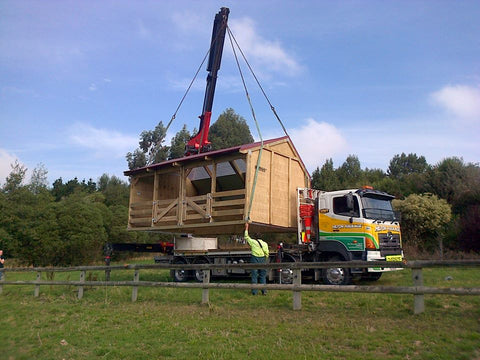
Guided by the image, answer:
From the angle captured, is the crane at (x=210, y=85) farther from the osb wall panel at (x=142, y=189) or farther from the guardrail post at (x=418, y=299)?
the guardrail post at (x=418, y=299)

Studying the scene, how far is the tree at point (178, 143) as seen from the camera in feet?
179

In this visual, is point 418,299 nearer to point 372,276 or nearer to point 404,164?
point 372,276

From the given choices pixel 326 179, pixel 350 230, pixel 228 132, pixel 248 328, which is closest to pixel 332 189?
pixel 326 179

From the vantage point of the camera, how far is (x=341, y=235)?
500 inches

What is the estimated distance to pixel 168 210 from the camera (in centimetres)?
1488

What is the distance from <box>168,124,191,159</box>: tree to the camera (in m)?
54.6

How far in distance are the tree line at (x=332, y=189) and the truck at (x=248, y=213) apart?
4.31 m

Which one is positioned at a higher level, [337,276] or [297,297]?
[337,276]

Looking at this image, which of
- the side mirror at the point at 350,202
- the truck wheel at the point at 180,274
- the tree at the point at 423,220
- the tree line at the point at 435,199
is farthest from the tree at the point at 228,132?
the side mirror at the point at 350,202

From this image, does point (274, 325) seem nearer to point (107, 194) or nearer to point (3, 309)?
point (3, 309)

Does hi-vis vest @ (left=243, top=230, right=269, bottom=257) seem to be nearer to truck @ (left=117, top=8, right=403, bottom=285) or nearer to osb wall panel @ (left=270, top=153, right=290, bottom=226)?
truck @ (left=117, top=8, right=403, bottom=285)

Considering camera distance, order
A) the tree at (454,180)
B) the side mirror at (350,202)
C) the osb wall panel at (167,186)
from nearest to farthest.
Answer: the side mirror at (350,202), the osb wall panel at (167,186), the tree at (454,180)

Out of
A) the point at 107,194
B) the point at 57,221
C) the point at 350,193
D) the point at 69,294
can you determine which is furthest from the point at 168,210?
the point at 107,194

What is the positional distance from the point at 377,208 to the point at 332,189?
21090mm
